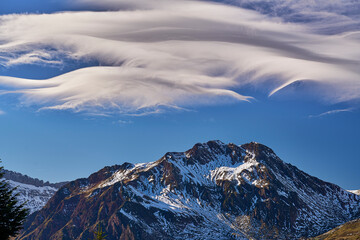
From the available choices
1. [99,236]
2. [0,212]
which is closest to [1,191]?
[0,212]

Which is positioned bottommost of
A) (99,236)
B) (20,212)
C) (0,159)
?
(99,236)

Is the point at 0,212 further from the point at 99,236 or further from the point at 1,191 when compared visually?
the point at 99,236

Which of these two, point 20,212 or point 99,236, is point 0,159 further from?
point 99,236

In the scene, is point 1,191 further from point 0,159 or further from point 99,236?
point 99,236

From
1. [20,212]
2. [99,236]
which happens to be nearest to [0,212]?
[20,212]

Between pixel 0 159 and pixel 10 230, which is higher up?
pixel 0 159

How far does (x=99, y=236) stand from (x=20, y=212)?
13.6m

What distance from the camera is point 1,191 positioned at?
79062mm

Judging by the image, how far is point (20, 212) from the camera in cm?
7969

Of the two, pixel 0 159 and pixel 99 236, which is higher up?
pixel 0 159

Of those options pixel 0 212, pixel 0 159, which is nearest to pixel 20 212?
pixel 0 212

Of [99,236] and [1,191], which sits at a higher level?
[1,191]

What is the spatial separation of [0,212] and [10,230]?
3.74 m

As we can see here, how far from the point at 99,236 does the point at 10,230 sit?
14529mm
